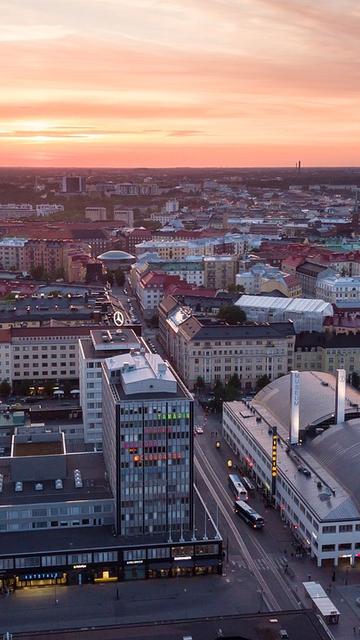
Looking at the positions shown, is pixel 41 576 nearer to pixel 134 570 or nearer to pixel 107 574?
pixel 107 574

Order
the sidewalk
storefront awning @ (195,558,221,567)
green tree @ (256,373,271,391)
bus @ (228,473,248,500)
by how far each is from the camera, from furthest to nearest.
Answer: green tree @ (256,373,271,391), bus @ (228,473,248,500), storefront awning @ (195,558,221,567), the sidewalk

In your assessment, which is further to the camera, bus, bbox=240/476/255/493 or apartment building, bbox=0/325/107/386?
apartment building, bbox=0/325/107/386

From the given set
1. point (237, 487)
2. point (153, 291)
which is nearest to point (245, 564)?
point (237, 487)

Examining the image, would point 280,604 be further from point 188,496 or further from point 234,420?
point 234,420

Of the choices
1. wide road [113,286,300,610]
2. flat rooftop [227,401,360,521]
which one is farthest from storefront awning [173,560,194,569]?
flat rooftop [227,401,360,521]

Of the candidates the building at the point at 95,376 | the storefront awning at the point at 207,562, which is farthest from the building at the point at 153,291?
the storefront awning at the point at 207,562

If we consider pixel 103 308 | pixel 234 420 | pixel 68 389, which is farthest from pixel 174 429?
pixel 103 308

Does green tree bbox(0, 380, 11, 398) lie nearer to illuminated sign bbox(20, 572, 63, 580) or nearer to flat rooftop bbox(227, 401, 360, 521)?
flat rooftop bbox(227, 401, 360, 521)
